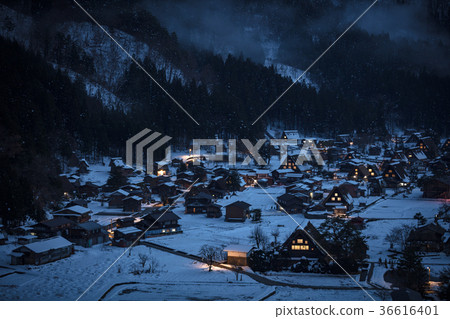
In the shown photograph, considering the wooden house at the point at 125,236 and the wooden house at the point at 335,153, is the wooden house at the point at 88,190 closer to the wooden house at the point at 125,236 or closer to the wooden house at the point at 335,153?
the wooden house at the point at 125,236

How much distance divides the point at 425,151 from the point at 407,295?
43.0m

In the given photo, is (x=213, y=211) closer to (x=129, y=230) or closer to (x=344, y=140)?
(x=129, y=230)

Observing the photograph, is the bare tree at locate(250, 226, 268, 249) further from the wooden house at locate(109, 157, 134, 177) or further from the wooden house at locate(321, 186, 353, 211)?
the wooden house at locate(109, 157, 134, 177)

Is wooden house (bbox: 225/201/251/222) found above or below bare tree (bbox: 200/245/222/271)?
above

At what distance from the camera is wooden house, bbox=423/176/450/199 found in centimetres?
3142

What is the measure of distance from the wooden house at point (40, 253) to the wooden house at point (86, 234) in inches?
91.2

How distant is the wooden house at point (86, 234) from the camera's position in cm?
2275

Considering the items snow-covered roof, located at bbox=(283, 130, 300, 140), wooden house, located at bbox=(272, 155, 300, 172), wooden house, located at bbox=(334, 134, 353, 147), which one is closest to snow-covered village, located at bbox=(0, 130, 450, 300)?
wooden house, located at bbox=(272, 155, 300, 172)

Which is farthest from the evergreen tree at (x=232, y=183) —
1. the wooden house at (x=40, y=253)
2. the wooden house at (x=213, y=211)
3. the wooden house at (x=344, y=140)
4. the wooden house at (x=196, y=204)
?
the wooden house at (x=344, y=140)

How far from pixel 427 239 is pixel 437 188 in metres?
13.3

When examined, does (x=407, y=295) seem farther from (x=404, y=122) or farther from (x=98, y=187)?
(x=404, y=122)

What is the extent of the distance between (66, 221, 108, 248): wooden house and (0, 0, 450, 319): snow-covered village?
0.33 ft

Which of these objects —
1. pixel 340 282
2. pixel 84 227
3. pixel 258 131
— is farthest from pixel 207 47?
pixel 340 282

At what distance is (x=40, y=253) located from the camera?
62.6ft
